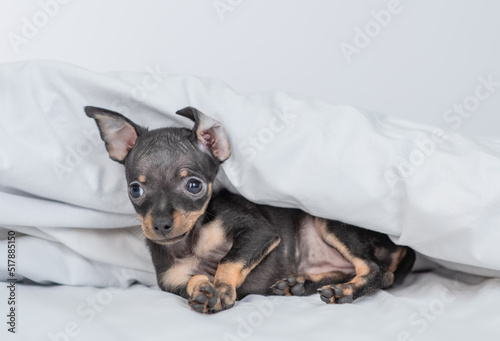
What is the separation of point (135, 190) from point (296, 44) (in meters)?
1.28

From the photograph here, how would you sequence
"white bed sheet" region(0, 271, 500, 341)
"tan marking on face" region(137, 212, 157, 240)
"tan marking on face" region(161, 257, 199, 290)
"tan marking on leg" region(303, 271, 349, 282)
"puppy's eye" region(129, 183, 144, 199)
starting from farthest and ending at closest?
"tan marking on leg" region(303, 271, 349, 282) < "tan marking on face" region(161, 257, 199, 290) < "puppy's eye" region(129, 183, 144, 199) < "tan marking on face" region(137, 212, 157, 240) < "white bed sheet" region(0, 271, 500, 341)

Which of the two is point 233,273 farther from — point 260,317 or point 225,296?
point 260,317

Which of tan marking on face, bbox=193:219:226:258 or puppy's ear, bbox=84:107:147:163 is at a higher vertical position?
puppy's ear, bbox=84:107:147:163

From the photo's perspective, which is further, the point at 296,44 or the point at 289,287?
the point at 296,44

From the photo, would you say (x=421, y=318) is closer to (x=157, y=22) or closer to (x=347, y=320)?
(x=347, y=320)

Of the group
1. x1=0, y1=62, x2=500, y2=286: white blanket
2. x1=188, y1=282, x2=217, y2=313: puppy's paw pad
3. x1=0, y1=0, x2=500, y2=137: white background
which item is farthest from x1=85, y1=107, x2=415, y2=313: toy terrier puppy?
x1=0, y1=0, x2=500, y2=137: white background

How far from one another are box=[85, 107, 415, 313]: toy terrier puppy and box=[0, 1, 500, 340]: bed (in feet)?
0.24

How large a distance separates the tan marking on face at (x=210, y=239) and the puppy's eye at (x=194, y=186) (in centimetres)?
20

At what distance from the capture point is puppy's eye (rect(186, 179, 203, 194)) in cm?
176

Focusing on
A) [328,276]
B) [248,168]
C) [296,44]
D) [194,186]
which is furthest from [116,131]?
[296,44]

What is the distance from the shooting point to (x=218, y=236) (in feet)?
6.30

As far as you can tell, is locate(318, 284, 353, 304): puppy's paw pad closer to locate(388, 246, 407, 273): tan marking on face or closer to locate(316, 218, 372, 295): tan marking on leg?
locate(316, 218, 372, 295): tan marking on leg

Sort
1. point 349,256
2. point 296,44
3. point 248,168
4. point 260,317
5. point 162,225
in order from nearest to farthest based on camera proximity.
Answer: point 260,317 < point 162,225 < point 248,168 < point 349,256 < point 296,44

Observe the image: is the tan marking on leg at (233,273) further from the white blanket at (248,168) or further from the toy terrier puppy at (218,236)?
the white blanket at (248,168)
